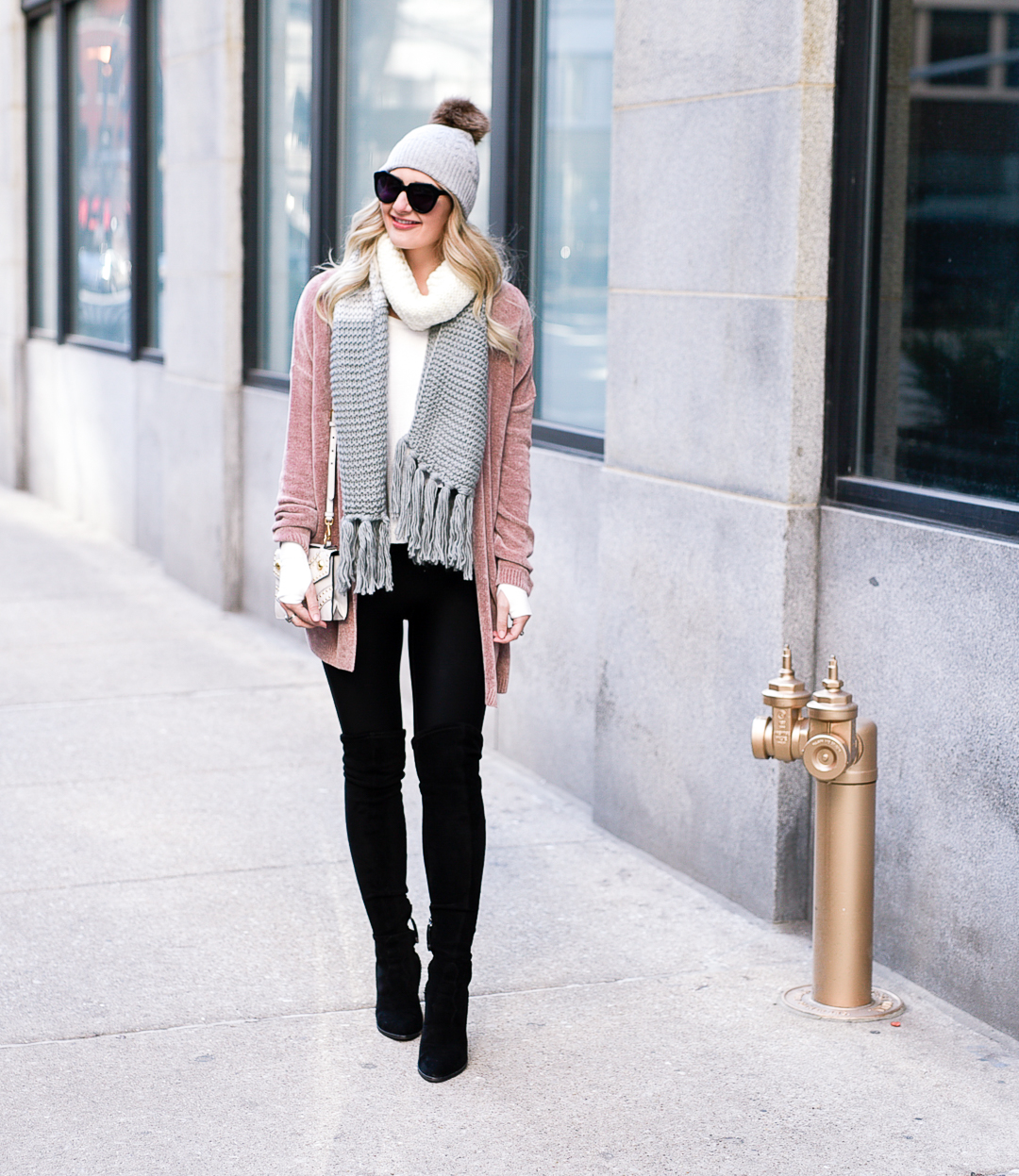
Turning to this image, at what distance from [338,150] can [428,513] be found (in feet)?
17.2

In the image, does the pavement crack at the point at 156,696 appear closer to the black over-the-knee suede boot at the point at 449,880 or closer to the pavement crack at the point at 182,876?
the pavement crack at the point at 182,876

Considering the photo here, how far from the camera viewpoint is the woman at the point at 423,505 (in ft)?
12.0

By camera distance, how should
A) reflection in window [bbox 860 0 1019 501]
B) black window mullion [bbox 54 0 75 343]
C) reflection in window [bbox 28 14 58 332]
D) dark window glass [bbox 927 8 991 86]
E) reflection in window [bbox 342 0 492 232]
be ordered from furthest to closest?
reflection in window [bbox 28 14 58 332] → black window mullion [bbox 54 0 75 343] → reflection in window [bbox 342 0 492 232] → dark window glass [bbox 927 8 991 86] → reflection in window [bbox 860 0 1019 501]

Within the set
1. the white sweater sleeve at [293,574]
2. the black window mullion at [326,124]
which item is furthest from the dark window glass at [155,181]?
the white sweater sleeve at [293,574]

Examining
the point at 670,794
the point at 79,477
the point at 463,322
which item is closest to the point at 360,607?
the point at 463,322

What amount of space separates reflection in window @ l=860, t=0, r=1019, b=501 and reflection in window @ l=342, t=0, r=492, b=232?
254cm

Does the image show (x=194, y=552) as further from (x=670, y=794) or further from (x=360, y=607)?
(x=360, y=607)

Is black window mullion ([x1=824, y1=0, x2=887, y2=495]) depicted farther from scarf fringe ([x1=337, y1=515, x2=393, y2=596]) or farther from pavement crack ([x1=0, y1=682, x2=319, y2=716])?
pavement crack ([x1=0, y1=682, x2=319, y2=716])

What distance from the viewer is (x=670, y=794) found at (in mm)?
5207

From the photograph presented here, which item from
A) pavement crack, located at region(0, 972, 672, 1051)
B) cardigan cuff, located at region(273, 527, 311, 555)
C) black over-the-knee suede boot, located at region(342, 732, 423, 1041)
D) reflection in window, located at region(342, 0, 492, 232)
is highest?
reflection in window, located at region(342, 0, 492, 232)

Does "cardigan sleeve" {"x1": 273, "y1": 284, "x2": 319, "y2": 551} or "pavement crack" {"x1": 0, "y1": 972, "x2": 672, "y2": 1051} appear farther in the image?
"pavement crack" {"x1": 0, "y1": 972, "x2": 672, "y2": 1051}

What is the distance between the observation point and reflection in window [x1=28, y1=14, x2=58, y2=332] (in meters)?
14.4

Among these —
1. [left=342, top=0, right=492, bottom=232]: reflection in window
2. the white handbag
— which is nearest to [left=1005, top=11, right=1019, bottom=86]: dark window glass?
the white handbag

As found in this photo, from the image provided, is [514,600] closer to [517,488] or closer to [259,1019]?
[517,488]
